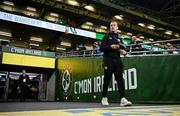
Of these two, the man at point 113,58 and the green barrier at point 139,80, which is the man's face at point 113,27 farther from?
the green barrier at point 139,80

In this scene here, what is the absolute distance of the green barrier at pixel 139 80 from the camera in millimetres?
7664

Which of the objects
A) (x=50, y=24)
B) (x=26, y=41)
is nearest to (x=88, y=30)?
(x=50, y=24)

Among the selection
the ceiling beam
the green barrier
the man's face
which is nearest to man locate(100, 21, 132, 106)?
the man's face

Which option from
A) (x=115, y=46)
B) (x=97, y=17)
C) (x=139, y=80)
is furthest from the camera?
(x=97, y=17)

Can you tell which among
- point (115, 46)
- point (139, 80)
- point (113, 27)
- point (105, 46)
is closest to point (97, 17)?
point (139, 80)

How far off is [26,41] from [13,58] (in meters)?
12.7

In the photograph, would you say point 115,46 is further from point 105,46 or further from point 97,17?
point 97,17

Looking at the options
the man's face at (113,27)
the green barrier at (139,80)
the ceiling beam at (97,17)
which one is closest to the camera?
the man's face at (113,27)

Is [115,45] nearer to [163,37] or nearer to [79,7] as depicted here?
[79,7]

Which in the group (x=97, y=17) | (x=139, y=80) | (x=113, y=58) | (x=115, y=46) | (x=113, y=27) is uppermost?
(x=97, y=17)

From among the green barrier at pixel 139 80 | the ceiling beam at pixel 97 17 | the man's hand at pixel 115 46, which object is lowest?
the green barrier at pixel 139 80

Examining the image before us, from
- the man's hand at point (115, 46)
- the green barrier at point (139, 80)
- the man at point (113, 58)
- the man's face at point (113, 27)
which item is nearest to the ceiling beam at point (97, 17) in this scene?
the green barrier at point (139, 80)

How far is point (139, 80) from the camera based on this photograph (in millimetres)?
8383

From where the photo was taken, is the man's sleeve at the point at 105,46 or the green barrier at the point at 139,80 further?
the green barrier at the point at 139,80
